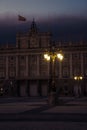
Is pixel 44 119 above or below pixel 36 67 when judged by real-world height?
below

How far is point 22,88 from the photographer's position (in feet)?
354

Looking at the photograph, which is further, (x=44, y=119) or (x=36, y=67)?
(x=36, y=67)

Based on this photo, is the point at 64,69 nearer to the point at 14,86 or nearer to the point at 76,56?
the point at 76,56

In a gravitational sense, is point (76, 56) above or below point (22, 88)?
above

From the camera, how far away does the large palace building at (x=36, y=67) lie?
10419 cm

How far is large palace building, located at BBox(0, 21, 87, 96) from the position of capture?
104 meters

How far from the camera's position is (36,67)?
4252 inches

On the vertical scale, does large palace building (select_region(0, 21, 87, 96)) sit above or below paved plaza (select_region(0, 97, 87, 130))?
above

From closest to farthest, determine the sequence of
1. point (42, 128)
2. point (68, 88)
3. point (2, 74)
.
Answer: point (42, 128)
point (68, 88)
point (2, 74)

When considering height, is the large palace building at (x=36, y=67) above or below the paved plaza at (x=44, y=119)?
above

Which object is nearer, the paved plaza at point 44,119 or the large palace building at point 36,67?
the paved plaza at point 44,119

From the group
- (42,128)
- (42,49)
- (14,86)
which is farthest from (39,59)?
(42,128)

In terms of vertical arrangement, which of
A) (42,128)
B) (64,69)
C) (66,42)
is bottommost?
(42,128)

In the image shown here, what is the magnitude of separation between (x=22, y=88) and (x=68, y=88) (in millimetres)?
13091
